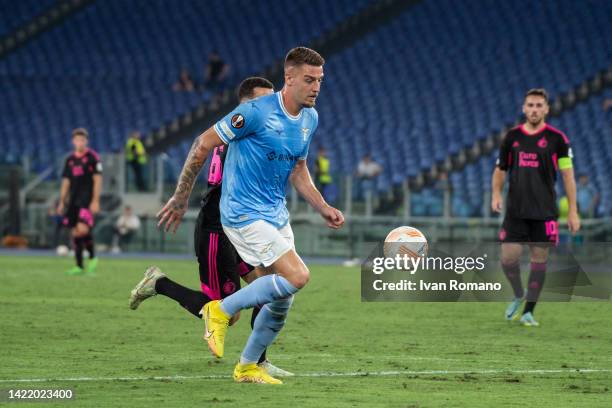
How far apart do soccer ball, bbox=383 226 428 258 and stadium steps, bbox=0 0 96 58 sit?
2637cm

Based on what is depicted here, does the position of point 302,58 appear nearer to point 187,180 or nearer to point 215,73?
point 187,180

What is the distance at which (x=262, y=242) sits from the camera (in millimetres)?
7492

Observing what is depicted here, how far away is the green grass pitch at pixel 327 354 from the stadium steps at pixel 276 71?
Answer: 16.6m

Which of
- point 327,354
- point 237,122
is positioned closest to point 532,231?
point 327,354

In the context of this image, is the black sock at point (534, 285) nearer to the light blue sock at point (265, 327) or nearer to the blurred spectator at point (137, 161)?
the light blue sock at point (265, 327)

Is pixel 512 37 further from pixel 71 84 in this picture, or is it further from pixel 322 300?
pixel 322 300

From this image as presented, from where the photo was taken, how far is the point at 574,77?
100ft

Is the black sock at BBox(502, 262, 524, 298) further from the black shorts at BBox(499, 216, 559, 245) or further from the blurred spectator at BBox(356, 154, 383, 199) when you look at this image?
the blurred spectator at BBox(356, 154, 383, 199)

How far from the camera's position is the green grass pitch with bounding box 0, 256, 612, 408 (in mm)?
7212

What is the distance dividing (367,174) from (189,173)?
63.1 feet

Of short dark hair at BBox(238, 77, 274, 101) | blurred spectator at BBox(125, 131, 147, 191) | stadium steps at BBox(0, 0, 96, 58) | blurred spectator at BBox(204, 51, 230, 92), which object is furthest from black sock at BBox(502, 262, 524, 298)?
stadium steps at BBox(0, 0, 96, 58)

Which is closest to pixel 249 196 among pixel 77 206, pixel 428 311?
pixel 428 311

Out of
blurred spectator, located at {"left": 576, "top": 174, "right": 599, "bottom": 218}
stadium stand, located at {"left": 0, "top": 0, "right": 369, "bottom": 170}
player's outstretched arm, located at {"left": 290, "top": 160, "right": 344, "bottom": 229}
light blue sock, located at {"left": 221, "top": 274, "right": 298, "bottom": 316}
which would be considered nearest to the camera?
light blue sock, located at {"left": 221, "top": 274, "right": 298, "bottom": 316}

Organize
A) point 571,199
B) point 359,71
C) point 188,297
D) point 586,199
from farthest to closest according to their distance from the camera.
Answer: point 359,71 < point 586,199 < point 571,199 < point 188,297
